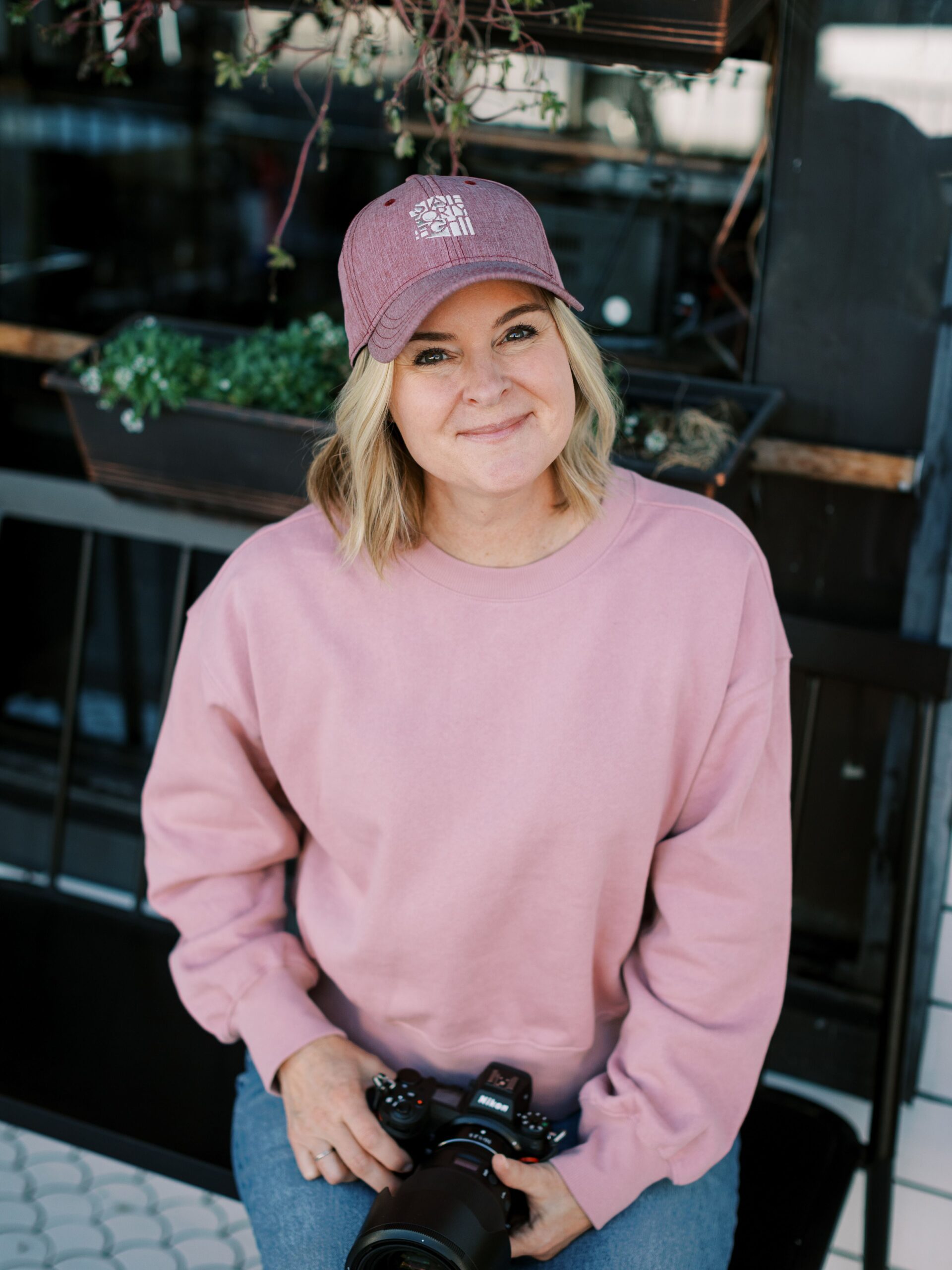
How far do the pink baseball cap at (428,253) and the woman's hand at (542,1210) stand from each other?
827 mm

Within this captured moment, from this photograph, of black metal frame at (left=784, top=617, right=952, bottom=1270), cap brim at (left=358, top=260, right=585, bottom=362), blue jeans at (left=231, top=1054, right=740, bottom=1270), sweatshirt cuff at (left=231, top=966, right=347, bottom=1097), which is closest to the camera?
cap brim at (left=358, top=260, right=585, bottom=362)

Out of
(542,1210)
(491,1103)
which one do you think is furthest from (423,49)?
(542,1210)

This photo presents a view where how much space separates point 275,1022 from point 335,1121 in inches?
5.4

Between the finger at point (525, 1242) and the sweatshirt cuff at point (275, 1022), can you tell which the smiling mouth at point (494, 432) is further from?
the finger at point (525, 1242)

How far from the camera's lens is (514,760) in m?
1.36

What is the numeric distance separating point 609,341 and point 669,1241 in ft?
5.10

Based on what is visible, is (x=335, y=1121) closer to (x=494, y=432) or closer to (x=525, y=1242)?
(x=525, y=1242)

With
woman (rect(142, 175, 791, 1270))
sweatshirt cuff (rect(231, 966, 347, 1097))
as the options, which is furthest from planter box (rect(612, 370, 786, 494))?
sweatshirt cuff (rect(231, 966, 347, 1097))

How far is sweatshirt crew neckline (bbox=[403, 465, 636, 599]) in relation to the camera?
4.48 ft

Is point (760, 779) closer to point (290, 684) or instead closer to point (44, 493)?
point (290, 684)

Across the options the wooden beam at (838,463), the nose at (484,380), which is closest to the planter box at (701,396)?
the wooden beam at (838,463)

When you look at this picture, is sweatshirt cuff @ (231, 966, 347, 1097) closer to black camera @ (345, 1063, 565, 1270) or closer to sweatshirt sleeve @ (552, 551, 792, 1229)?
black camera @ (345, 1063, 565, 1270)

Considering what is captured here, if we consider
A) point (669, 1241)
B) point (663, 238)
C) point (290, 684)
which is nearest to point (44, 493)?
point (290, 684)

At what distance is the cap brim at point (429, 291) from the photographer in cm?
120
